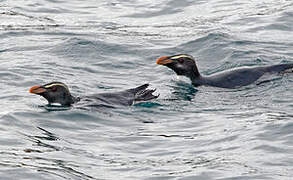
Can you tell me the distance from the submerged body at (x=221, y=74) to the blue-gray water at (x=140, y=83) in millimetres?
205

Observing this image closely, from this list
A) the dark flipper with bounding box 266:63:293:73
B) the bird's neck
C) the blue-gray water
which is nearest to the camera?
the blue-gray water

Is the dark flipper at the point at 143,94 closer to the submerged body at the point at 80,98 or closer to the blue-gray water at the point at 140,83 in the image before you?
the submerged body at the point at 80,98

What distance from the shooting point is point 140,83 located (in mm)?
13312

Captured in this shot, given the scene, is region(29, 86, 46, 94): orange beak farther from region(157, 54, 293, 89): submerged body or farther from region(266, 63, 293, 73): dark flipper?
region(266, 63, 293, 73): dark flipper

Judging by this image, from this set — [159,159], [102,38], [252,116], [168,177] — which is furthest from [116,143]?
[102,38]

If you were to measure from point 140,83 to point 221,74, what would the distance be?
1627mm

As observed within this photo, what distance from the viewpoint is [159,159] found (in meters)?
8.40

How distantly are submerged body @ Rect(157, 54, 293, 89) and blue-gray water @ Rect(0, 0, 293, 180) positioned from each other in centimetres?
21

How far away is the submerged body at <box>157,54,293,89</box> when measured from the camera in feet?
40.6

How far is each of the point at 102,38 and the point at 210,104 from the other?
6.08 metres

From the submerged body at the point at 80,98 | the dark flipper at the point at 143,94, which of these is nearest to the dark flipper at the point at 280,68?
the dark flipper at the point at 143,94

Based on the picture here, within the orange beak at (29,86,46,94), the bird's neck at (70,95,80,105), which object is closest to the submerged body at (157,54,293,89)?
the bird's neck at (70,95,80,105)

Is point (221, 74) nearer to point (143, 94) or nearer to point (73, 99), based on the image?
point (143, 94)

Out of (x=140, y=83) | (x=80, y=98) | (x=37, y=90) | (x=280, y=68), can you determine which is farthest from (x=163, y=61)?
(x=37, y=90)
